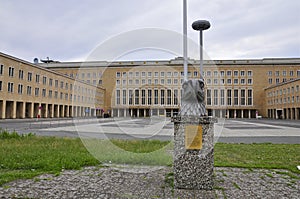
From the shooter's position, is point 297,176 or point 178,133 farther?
point 297,176

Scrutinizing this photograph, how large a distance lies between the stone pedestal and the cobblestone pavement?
271 millimetres

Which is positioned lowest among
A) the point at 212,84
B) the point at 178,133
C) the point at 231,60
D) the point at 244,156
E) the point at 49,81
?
the point at 244,156

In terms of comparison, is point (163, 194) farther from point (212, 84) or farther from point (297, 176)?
point (212, 84)

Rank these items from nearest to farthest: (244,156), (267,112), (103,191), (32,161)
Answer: (103,191), (32,161), (244,156), (267,112)

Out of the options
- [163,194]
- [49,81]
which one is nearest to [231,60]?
[49,81]

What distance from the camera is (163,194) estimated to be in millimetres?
5523

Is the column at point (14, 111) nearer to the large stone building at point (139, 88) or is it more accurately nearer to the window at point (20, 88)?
the large stone building at point (139, 88)

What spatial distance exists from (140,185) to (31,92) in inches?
2330

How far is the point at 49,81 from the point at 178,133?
66.1 meters

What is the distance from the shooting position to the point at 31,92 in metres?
58.7

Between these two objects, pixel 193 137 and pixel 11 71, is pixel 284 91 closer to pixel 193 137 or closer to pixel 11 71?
pixel 11 71

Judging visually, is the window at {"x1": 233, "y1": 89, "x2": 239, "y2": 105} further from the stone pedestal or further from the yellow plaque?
the yellow plaque

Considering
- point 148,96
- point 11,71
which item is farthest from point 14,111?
point 148,96

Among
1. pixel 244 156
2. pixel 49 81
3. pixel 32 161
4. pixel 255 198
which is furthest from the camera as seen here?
pixel 49 81
